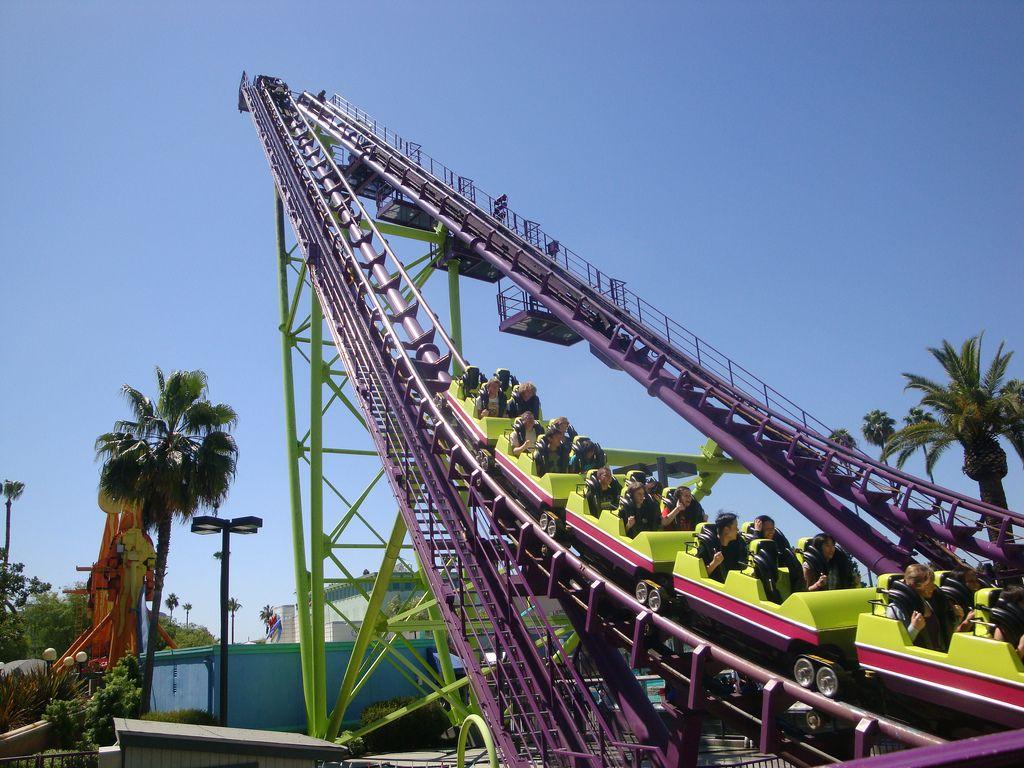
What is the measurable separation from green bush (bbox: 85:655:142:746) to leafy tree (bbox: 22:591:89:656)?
41.8m

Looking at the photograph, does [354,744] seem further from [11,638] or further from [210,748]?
[11,638]

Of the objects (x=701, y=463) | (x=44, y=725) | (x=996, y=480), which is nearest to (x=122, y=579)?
(x=44, y=725)

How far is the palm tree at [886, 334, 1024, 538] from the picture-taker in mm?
20062

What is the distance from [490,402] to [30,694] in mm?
10970

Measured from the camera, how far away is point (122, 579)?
28562 mm

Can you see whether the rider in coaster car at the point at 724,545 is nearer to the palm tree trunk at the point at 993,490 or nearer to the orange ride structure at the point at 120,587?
the palm tree trunk at the point at 993,490

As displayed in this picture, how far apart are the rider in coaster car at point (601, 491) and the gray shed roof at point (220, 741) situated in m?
4.02

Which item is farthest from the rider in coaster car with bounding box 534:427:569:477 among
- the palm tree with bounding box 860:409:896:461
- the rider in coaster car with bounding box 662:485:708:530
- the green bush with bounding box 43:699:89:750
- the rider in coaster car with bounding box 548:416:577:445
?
the palm tree with bounding box 860:409:896:461

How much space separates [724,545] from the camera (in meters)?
7.16

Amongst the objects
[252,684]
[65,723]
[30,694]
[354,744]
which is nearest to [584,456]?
[354,744]

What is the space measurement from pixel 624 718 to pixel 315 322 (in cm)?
1199

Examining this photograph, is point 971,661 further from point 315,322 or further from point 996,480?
point 996,480

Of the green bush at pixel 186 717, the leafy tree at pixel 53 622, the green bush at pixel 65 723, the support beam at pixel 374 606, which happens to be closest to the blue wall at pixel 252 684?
the green bush at pixel 186 717

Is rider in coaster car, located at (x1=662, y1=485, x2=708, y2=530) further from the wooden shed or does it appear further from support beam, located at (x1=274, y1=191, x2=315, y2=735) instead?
support beam, located at (x1=274, y1=191, x2=315, y2=735)
